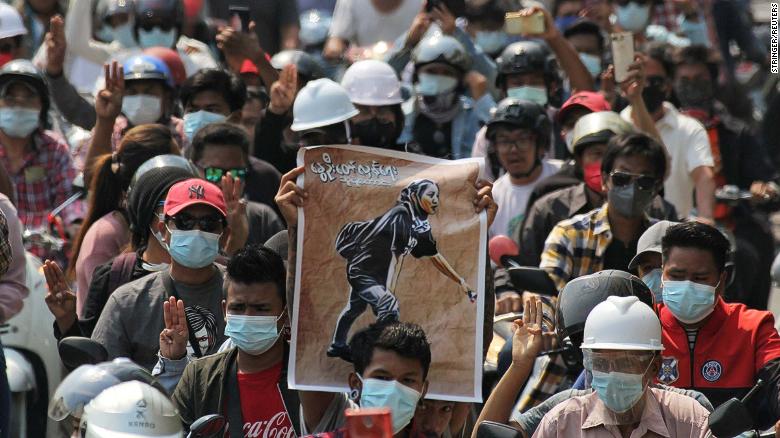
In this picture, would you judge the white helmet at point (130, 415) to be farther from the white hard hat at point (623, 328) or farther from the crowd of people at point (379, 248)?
the white hard hat at point (623, 328)

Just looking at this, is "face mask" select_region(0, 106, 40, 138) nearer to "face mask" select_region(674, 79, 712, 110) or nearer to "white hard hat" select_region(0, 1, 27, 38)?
"white hard hat" select_region(0, 1, 27, 38)

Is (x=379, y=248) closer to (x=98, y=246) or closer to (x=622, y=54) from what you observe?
(x=98, y=246)

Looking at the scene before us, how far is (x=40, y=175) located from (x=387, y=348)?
17.5 ft

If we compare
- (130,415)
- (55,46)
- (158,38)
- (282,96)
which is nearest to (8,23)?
(158,38)

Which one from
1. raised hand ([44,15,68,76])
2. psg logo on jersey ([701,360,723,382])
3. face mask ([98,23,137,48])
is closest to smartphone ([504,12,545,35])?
raised hand ([44,15,68,76])

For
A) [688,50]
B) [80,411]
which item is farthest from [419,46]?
[80,411]

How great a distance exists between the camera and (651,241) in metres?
9.01

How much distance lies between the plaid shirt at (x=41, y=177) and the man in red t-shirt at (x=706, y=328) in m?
4.96

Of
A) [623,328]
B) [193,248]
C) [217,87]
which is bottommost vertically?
[623,328]

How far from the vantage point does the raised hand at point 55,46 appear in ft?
42.0

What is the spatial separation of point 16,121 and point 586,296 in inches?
205

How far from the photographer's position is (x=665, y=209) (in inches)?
411

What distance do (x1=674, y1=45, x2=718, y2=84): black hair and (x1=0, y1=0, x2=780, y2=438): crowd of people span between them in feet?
0.08

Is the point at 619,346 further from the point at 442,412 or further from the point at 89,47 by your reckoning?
the point at 89,47
